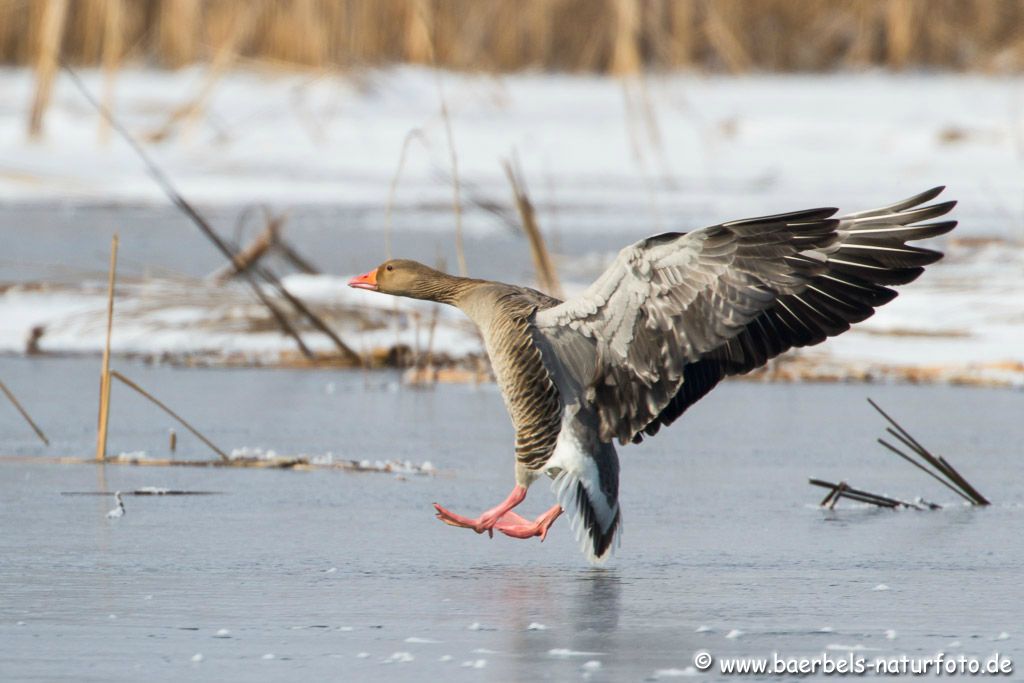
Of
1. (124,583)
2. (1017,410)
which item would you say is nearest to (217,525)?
(124,583)

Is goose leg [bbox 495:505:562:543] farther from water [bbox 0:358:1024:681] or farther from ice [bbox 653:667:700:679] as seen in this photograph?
ice [bbox 653:667:700:679]

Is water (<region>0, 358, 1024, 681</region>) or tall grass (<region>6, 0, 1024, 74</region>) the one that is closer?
water (<region>0, 358, 1024, 681</region>)

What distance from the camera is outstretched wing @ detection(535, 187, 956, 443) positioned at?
3902mm

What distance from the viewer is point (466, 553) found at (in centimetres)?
411

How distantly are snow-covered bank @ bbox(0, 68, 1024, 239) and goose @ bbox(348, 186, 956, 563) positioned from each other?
721cm

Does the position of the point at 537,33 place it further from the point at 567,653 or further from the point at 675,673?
the point at 675,673

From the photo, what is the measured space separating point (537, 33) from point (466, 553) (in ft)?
51.1

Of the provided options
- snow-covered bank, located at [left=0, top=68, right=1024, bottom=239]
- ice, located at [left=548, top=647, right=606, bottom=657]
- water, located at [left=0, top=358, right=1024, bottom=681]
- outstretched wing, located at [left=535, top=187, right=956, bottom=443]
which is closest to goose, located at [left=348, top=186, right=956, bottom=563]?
outstretched wing, located at [left=535, top=187, right=956, bottom=443]

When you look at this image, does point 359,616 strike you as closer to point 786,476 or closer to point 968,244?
point 786,476

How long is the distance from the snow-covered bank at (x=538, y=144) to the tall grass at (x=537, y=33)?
43 cm

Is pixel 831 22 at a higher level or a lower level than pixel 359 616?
higher

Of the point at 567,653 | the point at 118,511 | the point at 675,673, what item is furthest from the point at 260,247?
the point at 675,673

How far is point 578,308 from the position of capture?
395cm

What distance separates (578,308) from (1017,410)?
2.65m
